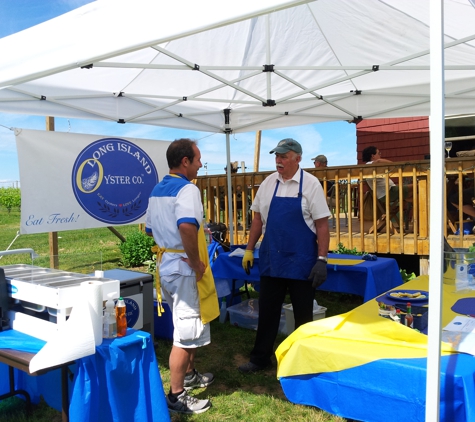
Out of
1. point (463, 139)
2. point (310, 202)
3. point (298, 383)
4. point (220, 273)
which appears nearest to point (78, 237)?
point (220, 273)

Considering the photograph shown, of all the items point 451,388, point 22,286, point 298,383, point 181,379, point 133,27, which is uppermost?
point 133,27

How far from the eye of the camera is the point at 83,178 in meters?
5.23

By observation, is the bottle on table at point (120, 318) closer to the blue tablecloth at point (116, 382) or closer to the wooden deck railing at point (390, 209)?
the blue tablecloth at point (116, 382)

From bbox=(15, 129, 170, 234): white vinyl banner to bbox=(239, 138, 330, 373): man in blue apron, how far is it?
273 cm

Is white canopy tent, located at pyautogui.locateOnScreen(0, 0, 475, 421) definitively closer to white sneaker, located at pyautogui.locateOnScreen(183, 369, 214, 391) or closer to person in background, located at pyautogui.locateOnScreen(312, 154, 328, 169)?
person in background, located at pyautogui.locateOnScreen(312, 154, 328, 169)

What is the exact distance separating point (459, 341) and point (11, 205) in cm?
2423

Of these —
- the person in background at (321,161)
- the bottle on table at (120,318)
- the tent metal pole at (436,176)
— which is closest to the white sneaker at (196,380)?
the bottle on table at (120,318)

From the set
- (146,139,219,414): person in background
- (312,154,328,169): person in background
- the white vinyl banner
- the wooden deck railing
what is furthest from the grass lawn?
(312,154,328,169): person in background

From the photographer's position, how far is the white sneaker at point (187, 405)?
2.84 m

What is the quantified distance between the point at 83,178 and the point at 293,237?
10.1 ft

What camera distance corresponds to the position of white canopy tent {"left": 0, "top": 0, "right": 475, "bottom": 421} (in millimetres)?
2168

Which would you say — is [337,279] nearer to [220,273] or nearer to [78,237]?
[220,273]

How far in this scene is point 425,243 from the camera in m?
5.96

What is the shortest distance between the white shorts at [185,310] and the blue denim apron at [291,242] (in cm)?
69
